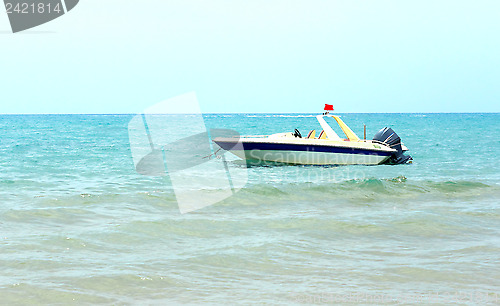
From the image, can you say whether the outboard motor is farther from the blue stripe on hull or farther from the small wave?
the small wave

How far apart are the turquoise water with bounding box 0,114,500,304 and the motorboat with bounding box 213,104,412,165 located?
12.9 feet

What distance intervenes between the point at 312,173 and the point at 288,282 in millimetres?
13020

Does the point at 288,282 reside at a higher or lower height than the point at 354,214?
higher

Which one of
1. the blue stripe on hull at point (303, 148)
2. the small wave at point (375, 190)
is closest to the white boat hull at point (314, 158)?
the blue stripe on hull at point (303, 148)

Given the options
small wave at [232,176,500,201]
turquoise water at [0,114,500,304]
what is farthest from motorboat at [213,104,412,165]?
turquoise water at [0,114,500,304]

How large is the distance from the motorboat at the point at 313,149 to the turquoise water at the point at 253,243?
394 centimetres

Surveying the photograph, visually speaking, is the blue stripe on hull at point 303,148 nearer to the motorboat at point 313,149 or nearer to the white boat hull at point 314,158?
the motorboat at point 313,149

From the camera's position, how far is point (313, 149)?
819 inches

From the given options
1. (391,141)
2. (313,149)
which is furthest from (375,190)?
(391,141)

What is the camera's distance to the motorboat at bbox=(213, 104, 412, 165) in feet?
68.3

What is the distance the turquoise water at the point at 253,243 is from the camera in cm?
652

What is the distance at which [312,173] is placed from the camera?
19.7m

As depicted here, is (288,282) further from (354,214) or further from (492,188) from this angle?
(492,188)

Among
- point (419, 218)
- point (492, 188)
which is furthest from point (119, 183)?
point (492, 188)
